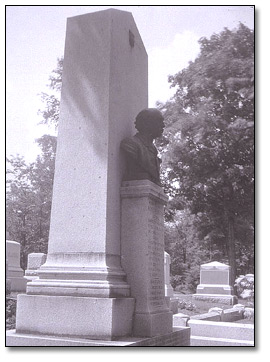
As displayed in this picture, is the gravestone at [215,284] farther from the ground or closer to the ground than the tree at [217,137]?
closer to the ground

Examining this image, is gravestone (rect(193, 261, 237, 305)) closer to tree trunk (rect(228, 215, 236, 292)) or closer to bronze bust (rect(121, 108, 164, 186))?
tree trunk (rect(228, 215, 236, 292))

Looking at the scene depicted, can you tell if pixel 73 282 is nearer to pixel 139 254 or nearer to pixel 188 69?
pixel 139 254

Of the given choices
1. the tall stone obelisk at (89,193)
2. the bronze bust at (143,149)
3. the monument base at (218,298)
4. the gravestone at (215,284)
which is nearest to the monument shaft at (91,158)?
the tall stone obelisk at (89,193)

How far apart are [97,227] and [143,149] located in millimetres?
1269

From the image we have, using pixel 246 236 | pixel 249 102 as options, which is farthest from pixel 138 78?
pixel 246 236

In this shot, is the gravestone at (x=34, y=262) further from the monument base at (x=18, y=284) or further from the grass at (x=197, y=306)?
the grass at (x=197, y=306)

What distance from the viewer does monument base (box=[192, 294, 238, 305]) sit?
15617 millimetres

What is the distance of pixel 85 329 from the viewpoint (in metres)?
4.60

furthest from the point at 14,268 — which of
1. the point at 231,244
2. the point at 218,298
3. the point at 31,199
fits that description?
the point at 218,298

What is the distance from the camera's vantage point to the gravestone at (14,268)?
1149cm

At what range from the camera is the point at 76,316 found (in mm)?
4660

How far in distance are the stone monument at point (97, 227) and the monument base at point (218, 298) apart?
1026 cm

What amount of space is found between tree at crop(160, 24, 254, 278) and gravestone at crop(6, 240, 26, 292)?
5.05 meters

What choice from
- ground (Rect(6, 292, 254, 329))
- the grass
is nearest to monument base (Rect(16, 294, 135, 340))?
ground (Rect(6, 292, 254, 329))
